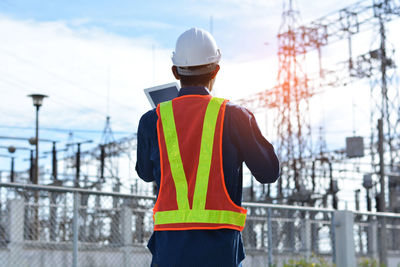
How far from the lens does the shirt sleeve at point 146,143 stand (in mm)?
A: 2854

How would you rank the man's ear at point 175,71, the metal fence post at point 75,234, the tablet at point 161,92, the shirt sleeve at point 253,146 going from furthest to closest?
1. the metal fence post at point 75,234
2. the tablet at point 161,92
3. the man's ear at point 175,71
4. the shirt sleeve at point 253,146

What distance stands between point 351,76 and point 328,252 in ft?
69.7

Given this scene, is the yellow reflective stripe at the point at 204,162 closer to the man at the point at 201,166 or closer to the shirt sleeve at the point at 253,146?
the man at the point at 201,166

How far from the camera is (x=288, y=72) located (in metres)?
32.6

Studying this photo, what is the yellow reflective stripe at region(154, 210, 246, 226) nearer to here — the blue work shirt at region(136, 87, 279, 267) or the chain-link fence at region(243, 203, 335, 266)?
the blue work shirt at region(136, 87, 279, 267)

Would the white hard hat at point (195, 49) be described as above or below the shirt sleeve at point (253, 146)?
above

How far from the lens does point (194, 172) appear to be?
8.55 feet

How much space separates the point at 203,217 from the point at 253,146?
1.20 feet

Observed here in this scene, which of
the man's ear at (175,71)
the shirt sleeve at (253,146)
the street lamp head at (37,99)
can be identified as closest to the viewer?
the shirt sleeve at (253,146)

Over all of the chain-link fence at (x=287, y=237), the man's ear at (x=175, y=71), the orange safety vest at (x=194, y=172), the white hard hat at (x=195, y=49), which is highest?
the white hard hat at (x=195, y=49)

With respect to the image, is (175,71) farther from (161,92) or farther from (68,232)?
(68,232)

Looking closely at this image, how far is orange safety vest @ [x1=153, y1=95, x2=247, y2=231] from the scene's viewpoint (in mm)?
2572

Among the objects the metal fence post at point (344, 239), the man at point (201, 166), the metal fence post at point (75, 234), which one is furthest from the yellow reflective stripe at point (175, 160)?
the metal fence post at point (344, 239)

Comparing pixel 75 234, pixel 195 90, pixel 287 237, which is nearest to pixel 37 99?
pixel 287 237
